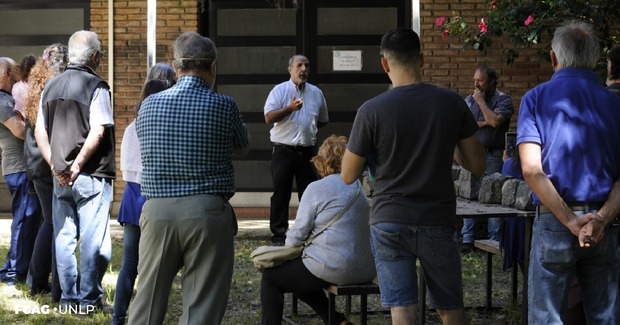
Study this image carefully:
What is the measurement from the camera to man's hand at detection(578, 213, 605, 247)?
4953 mm

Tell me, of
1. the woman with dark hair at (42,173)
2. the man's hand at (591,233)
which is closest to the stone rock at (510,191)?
the man's hand at (591,233)

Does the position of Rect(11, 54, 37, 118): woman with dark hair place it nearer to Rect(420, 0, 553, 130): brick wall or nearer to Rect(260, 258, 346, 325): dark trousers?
Rect(260, 258, 346, 325): dark trousers

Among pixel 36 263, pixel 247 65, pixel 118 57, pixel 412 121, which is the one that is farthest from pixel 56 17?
pixel 412 121

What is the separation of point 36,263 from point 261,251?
254cm

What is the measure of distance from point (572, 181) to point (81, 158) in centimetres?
372

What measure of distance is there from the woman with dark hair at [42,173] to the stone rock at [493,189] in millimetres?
3290

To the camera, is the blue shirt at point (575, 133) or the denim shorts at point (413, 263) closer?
the blue shirt at point (575, 133)

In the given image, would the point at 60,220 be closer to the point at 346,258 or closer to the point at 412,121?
the point at 346,258

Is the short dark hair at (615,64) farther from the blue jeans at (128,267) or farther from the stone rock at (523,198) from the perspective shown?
the blue jeans at (128,267)

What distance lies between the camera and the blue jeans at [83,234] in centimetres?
766

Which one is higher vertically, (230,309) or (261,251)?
(261,251)

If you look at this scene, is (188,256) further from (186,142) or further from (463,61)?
(463,61)

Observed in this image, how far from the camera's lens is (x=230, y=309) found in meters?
8.46

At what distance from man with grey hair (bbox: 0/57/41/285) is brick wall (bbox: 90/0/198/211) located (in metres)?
4.48
